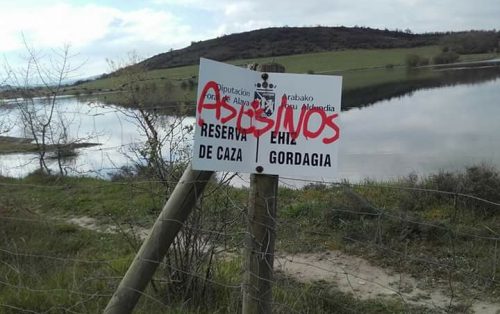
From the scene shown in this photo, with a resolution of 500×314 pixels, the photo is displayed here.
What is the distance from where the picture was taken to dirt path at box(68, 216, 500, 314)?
5023mm

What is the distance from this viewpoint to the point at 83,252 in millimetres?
6676

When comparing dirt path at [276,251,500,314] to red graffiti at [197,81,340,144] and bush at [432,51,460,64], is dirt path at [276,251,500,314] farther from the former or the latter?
bush at [432,51,460,64]

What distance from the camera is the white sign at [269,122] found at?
2691 mm

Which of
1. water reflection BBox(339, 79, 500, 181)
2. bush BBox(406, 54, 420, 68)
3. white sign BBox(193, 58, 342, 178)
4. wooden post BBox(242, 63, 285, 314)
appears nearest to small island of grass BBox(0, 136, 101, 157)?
water reflection BBox(339, 79, 500, 181)

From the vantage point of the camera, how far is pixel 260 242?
9.64 ft

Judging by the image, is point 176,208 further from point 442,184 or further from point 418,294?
point 442,184

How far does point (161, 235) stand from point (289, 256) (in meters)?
3.58

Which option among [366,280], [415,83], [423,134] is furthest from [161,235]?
[415,83]

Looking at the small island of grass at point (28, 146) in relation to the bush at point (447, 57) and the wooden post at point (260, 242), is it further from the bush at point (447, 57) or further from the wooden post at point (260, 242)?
the bush at point (447, 57)

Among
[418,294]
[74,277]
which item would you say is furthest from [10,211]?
[418,294]

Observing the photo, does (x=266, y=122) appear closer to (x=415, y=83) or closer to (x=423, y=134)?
(x=423, y=134)

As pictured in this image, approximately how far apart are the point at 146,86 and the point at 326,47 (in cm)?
6799

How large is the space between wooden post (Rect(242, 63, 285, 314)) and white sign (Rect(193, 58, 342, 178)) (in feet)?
0.39

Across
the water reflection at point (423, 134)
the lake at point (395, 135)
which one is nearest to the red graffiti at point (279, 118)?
the lake at point (395, 135)
